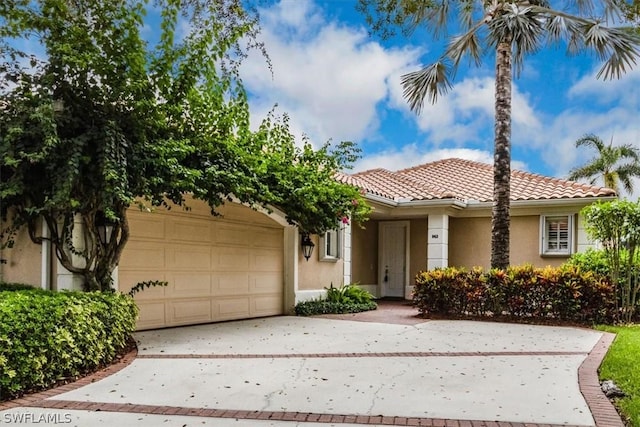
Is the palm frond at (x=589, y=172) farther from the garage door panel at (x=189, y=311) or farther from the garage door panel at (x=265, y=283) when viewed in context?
the garage door panel at (x=189, y=311)

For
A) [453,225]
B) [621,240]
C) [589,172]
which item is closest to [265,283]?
[453,225]

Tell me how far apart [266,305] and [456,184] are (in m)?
8.77

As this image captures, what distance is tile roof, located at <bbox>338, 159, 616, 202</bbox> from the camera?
15.0 meters

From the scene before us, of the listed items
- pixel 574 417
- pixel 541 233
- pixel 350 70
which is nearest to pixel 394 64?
pixel 350 70

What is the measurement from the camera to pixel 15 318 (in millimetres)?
5125

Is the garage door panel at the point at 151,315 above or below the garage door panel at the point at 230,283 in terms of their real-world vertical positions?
below

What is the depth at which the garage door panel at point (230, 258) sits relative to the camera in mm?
10570

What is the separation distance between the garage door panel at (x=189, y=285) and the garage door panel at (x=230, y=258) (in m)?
0.36

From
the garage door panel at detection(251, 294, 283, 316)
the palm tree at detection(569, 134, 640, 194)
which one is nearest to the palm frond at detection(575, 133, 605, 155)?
the palm tree at detection(569, 134, 640, 194)

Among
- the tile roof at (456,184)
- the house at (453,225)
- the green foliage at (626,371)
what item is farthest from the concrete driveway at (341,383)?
the tile roof at (456,184)

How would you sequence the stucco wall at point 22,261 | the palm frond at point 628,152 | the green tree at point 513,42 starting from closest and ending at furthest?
the stucco wall at point 22,261
the green tree at point 513,42
the palm frond at point 628,152

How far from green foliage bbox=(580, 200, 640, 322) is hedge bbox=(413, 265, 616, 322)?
35 cm

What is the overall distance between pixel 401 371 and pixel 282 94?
661cm

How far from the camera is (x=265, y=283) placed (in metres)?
11.9
